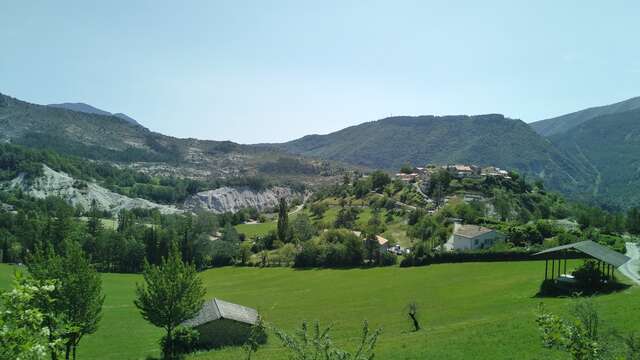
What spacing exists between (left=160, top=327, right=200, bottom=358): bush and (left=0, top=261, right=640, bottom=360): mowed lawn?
165cm

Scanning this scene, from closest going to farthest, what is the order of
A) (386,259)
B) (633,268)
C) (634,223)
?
(633,268) → (386,259) → (634,223)

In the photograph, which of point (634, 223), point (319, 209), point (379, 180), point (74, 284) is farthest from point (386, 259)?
point (379, 180)

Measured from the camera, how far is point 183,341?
4231cm

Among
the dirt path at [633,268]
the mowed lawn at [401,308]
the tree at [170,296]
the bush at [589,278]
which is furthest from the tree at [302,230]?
the tree at [170,296]

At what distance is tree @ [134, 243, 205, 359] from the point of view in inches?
1543

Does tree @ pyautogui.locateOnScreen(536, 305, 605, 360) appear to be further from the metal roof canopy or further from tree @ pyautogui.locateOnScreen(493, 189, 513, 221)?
tree @ pyautogui.locateOnScreen(493, 189, 513, 221)

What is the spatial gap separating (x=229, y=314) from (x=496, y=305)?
80.7ft

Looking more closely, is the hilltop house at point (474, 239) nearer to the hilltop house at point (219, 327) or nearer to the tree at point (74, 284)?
the hilltop house at point (219, 327)

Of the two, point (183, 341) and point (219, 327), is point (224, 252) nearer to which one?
point (219, 327)

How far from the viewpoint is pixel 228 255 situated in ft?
385

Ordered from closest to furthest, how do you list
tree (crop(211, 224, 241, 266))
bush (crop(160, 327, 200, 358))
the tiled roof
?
bush (crop(160, 327, 200, 358))
the tiled roof
tree (crop(211, 224, 241, 266))

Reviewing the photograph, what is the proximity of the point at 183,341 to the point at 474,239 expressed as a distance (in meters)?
61.4

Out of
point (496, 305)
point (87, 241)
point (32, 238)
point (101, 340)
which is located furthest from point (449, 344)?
point (32, 238)

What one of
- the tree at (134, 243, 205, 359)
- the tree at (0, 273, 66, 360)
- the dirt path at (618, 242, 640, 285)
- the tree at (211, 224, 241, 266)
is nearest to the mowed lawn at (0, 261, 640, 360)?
the tree at (134, 243, 205, 359)
